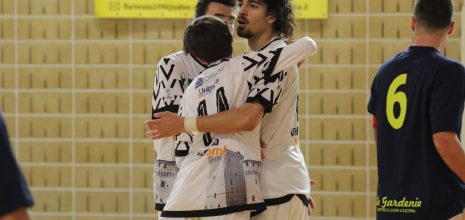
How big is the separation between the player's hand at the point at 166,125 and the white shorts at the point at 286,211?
0.39 m

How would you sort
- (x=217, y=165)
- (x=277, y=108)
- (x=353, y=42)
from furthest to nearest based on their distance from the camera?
(x=353, y=42) → (x=277, y=108) → (x=217, y=165)

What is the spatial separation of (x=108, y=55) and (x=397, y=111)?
2.87 metres

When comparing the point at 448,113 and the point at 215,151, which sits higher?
the point at 448,113

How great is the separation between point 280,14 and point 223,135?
52cm

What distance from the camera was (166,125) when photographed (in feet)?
9.55

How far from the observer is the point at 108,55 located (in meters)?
5.51

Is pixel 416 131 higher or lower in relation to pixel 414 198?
higher

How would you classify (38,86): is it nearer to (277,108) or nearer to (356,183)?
(356,183)

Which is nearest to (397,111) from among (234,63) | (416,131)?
(416,131)

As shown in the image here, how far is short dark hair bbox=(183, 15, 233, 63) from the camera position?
9.45 ft

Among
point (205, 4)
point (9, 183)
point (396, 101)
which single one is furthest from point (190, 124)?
point (9, 183)

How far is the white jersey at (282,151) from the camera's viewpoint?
289 cm

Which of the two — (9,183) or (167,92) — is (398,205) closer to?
(167,92)

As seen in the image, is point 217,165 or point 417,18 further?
point 417,18
